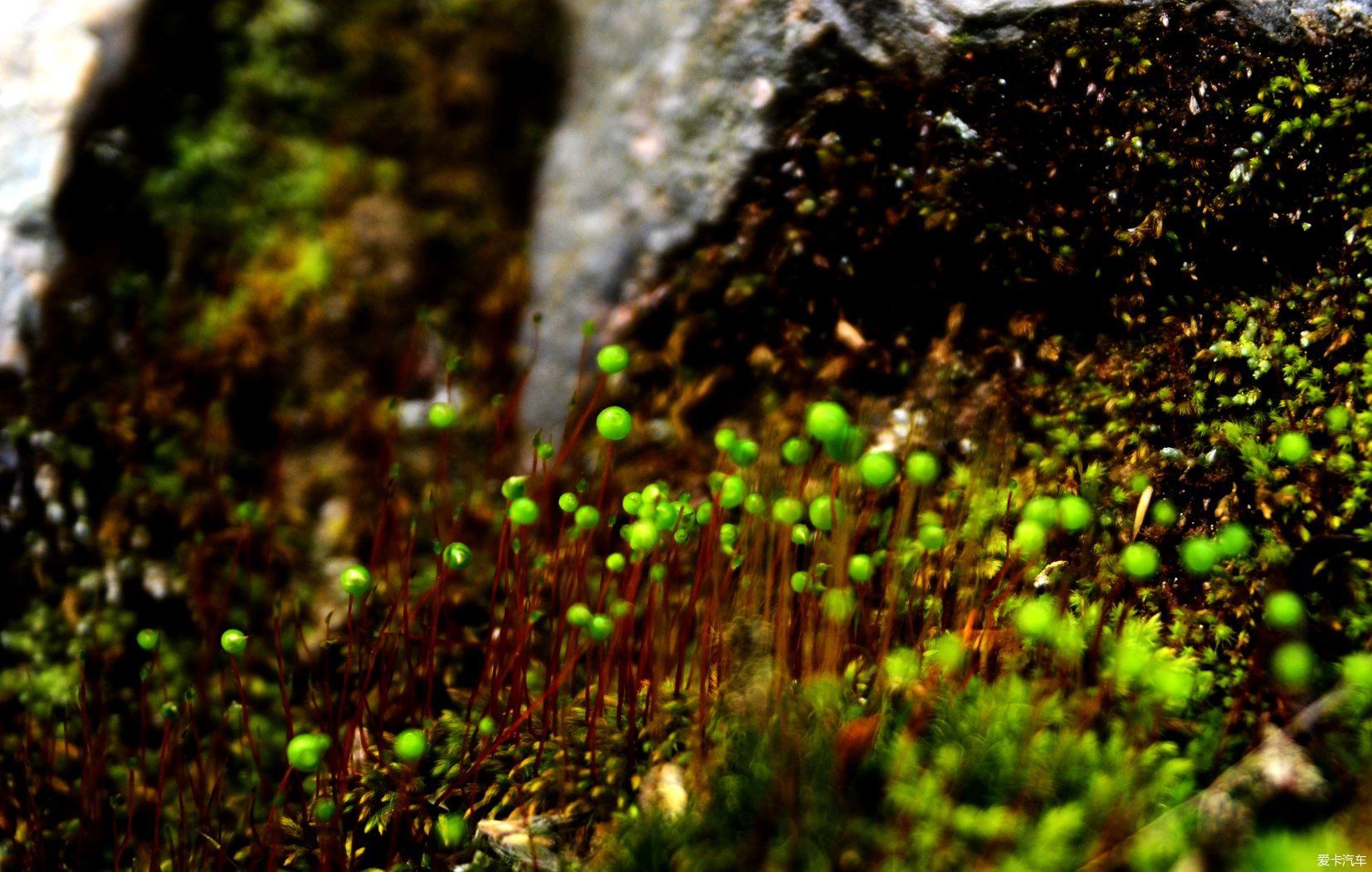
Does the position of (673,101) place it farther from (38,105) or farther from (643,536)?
(38,105)

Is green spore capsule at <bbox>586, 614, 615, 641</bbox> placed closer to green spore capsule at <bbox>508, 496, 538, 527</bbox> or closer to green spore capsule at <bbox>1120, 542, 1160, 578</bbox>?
green spore capsule at <bbox>508, 496, 538, 527</bbox>

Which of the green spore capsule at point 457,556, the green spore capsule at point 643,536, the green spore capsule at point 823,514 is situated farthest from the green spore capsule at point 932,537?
the green spore capsule at point 457,556

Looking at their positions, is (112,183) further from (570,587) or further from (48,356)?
(570,587)

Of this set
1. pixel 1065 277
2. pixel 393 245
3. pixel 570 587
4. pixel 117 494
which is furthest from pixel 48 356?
pixel 1065 277

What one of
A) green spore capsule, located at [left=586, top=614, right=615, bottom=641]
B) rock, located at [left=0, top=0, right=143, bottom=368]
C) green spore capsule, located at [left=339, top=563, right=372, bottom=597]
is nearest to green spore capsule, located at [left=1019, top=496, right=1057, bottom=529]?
green spore capsule, located at [left=586, top=614, right=615, bottom=641]

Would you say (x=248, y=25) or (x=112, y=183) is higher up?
(x=248, y=25)

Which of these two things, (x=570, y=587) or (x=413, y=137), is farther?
(x=413, y=137)
